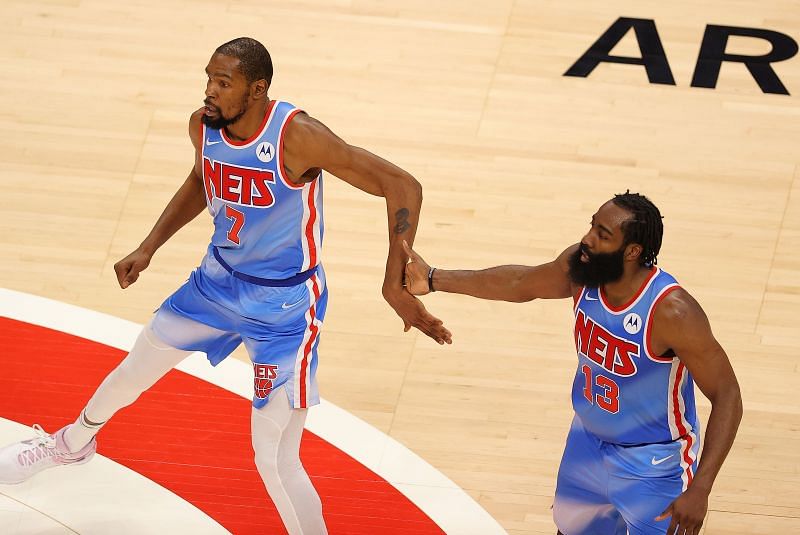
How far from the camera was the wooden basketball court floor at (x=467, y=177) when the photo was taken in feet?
19.4

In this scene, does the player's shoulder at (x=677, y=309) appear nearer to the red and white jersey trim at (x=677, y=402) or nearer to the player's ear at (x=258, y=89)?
the red and white jersey trim at (x=677, y=402)

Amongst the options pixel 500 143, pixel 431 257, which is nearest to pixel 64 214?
pixel 431 257

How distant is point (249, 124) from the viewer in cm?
448

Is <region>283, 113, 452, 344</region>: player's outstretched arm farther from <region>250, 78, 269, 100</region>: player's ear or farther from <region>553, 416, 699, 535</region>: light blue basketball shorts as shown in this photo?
<region>553, 416, 699, 535</region>: light blue basketball shorts

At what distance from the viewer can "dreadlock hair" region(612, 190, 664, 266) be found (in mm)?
4059

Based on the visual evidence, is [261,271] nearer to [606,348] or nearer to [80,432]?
[80,432]

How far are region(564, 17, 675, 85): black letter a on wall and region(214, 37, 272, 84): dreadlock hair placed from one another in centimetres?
386

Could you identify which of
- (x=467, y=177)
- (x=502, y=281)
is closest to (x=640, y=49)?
(x=467, y=177)

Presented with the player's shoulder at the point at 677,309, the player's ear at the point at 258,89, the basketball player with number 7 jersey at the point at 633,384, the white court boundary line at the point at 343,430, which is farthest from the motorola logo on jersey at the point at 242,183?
the white court boundary line at the point at 343,430

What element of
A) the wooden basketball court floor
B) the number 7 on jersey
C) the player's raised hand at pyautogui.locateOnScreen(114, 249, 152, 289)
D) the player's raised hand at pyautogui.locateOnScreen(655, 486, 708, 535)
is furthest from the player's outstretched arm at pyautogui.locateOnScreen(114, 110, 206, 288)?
the player's raised hand at pyautogui.locateOnScreen(655, 486, 708, 535)

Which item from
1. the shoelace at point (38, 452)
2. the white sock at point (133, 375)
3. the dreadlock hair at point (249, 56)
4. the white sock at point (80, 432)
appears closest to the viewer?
the dreadlock hair at point (249, 56)

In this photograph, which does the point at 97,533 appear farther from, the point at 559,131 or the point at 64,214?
the point at 559,131

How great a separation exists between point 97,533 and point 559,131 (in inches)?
147

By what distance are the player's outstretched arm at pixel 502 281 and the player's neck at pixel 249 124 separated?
68 cm
